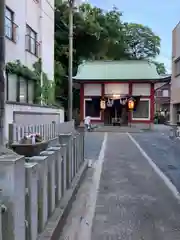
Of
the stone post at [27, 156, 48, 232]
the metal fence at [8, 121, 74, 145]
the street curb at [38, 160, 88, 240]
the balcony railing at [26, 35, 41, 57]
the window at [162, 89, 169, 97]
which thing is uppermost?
the window at [162, 89, 169, 97]

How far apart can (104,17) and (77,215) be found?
35220 mm

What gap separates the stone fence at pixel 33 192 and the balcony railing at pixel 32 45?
1370 cm

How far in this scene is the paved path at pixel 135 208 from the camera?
4.79 metres

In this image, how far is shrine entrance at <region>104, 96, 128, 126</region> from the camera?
34125 millimetres

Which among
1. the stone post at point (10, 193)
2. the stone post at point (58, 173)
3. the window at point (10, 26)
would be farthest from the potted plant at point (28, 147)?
the window at point (10, 26)

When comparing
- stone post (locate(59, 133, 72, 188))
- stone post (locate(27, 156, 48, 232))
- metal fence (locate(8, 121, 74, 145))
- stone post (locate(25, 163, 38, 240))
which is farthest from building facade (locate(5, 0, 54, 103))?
stone post (locate(25, 163, 38, 240))

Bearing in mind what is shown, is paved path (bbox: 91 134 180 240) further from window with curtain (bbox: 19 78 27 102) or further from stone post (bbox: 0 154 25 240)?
window with curtain (bbox: 19 78 27 102)

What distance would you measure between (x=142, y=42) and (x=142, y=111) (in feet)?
73.4

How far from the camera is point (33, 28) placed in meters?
20.7

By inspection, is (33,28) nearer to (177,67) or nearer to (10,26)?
(10,26)

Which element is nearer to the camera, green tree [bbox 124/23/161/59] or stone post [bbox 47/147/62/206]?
stone post [bbox 47/147/62/206]

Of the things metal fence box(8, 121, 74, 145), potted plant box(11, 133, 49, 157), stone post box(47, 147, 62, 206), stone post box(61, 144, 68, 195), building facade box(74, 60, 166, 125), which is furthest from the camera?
building facade box(74, 60, 166, 125)

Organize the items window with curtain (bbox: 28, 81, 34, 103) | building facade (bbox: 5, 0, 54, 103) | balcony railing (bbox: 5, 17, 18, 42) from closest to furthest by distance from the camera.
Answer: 1. balcony railing (bbox: 5, 17, 18, 42)
2. building facade (bbox: 5, 0, 54, 103)
3. window with curtain (bbox: 28, 81, 34, 103)

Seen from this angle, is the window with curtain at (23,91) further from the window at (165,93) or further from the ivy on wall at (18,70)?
the window at (165,93)
